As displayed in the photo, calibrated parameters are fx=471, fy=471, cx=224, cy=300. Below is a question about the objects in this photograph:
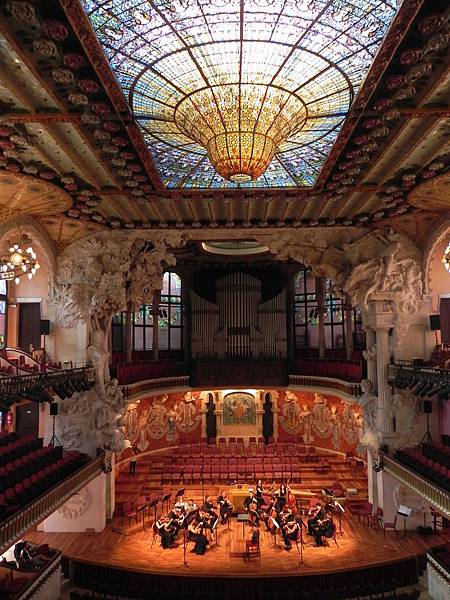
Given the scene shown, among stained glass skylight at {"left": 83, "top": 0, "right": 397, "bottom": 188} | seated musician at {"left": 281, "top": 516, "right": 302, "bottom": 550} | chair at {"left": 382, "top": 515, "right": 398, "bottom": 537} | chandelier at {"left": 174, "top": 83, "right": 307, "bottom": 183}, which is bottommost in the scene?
chair at {"left": 382, "top": 515, "right": 398, "bottom": 537}

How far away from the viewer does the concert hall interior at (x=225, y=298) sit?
21.4 feet

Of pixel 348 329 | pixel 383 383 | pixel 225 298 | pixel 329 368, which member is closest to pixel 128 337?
pixel 225 298

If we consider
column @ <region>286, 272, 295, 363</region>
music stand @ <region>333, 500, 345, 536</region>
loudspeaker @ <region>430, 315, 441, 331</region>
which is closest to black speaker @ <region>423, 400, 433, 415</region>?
loudspeaker @ <region>430, 315, 441, 331</region>

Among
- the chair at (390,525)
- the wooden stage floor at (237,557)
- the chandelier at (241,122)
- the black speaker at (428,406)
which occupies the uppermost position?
the chandelier at (241,122)

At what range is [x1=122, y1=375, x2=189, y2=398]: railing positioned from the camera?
17.7m

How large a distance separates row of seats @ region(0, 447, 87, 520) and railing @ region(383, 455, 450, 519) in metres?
9.24

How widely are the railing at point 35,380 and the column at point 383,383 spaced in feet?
30.3

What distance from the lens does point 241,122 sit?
7.29 m

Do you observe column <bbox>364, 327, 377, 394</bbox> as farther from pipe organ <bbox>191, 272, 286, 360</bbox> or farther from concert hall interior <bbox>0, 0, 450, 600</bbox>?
pipe organ <bbox>191, 272, 286, 360</bbox>

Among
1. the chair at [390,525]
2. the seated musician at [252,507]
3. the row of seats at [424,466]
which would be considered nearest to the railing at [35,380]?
the seated musician at [252,507]

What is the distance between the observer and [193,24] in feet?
19.6

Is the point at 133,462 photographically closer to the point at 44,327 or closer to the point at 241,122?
the point at 44,327

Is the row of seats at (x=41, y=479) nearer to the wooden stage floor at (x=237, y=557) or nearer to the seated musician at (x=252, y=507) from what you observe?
the wooden stage floor at (x=237, y=557)

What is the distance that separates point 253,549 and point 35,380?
738 cm
